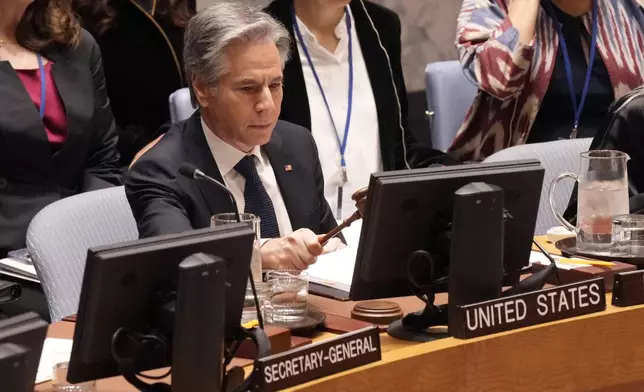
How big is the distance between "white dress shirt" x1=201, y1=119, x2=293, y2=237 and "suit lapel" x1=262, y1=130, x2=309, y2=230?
12 mm

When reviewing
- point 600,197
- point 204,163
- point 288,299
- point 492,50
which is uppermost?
point 492,50

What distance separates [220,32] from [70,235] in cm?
54

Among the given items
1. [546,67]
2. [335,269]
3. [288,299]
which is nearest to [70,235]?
[335,269]

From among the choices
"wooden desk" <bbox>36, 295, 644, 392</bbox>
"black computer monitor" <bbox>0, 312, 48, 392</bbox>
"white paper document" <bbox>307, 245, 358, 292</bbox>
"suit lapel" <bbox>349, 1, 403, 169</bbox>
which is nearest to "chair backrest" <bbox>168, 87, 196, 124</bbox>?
"suit lapel" <bbox>349, 1, 403, 169</bbox>

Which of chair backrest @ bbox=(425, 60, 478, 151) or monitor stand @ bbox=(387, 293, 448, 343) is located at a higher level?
chair backrest @ bbox=(425, 60, 478, 151)

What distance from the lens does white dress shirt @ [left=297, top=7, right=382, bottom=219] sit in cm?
355

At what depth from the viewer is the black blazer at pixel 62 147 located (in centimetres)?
332

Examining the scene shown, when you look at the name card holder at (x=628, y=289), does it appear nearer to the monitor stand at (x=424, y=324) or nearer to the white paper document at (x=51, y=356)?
the monitor stand at (x=424, y=324)

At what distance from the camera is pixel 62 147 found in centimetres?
343

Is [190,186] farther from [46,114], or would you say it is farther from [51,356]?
[46,114]

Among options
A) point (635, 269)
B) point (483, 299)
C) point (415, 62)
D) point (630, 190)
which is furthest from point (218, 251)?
point (415, 62)

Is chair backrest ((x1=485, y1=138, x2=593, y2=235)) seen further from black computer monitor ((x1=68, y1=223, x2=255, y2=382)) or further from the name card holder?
black computer monitor ((x1=68, y1=223, x2=255, y2=382))

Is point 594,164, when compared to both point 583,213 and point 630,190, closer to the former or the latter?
point 583,213

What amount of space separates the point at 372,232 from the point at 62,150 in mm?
1707
